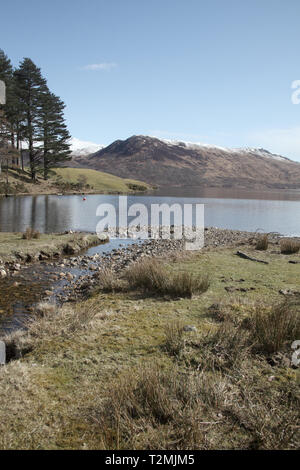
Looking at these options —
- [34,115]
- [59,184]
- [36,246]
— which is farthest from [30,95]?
[36,246]

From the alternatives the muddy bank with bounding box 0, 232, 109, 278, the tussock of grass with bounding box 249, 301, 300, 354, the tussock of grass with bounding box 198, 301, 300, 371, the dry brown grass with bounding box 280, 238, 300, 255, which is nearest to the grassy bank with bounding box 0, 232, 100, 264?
the muddy bank with bounding box 0, 232, 109, 278

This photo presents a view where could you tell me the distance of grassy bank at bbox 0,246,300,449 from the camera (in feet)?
9.38

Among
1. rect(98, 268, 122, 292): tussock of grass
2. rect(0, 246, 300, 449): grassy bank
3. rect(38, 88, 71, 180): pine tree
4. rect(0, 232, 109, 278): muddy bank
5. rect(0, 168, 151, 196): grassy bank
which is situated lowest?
rect(0, 246, 300, 449): grassy bank

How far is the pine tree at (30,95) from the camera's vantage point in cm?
5144

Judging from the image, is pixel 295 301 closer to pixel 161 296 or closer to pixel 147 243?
pixel 161 296

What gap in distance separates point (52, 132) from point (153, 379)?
198 feet

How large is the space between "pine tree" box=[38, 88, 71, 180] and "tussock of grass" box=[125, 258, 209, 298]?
174 feet

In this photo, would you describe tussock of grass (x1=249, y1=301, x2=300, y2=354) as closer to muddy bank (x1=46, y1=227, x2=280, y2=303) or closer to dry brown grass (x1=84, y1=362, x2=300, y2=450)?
dry brown grass (x1=84, y1=362, x2=300, y2=450)

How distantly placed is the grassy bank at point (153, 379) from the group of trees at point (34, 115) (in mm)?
48826

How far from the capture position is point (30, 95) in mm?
52375

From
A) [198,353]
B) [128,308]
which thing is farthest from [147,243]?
[198,353]

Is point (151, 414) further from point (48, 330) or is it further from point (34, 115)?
point (34, 115)

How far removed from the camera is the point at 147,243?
58.3 feet

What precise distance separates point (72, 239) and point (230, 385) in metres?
13.0
